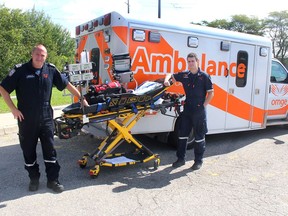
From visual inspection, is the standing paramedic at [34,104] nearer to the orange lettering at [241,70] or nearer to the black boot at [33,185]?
the black boot at [33,185]

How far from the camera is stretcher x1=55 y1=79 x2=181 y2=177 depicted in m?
4.34

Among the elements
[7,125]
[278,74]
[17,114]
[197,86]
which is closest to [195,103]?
[197,86]

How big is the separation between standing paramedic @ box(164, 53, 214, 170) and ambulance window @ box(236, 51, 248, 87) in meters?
1.78

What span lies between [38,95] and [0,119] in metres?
5.63

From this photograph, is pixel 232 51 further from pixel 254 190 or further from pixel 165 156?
pixel 254 190

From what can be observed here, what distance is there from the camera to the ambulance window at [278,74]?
7910mm

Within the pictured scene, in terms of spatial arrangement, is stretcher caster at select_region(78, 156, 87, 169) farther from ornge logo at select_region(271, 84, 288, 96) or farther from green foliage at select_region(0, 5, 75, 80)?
green foliage at select_region(0, 5, 75, 80)

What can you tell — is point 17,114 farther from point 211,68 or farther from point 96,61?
point 211,68

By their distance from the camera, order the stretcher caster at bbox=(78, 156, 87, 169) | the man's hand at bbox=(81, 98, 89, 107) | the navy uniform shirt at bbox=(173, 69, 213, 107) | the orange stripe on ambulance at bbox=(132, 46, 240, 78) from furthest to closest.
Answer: the orange stripe on ambulance at bbox=(132, 46, 240, 78)
the navy uniform shirt at bbox=(173, 69, 213, 107)
the stretcher caster at bbox=(78, 156, 87, 169)
the man's hand at bbox=(81, 98, 89, 107)

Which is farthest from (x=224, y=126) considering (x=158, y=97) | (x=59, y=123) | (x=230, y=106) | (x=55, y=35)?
(x=55, y=35)

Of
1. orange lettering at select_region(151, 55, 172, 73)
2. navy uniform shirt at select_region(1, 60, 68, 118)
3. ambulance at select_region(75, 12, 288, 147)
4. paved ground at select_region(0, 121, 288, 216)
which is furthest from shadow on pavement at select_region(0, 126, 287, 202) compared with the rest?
orange lettering at select_region(151, 55, 172, 73)

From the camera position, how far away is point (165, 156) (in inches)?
238

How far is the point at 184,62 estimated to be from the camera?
236 inches

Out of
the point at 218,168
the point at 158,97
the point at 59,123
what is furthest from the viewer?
the point at 218,168
